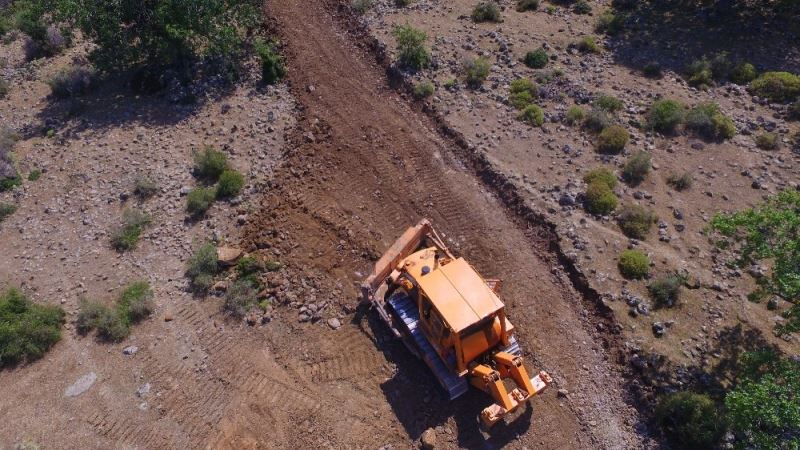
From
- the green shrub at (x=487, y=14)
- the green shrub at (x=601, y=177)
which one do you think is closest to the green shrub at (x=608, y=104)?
the green shrub at (x=601, y=177)

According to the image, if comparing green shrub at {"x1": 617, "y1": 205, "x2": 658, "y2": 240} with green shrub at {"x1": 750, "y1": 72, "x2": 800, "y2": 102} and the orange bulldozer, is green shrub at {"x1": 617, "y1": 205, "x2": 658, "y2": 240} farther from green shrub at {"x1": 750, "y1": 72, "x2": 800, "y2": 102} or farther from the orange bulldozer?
green shrub at {"x1": 750, "y1": 72, "x2": 800, "y2": 102}

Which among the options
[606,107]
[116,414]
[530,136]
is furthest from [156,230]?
[606,107]

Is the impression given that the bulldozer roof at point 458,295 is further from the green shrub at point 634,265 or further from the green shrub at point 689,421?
the green shrub at point 634,265

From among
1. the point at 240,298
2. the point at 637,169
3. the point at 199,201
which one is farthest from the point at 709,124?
the point at 199,201

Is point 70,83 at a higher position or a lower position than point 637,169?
lower

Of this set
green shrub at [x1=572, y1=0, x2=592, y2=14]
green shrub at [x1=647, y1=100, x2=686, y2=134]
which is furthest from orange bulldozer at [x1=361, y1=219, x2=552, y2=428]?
green shrub at [x1=572, y1=0, x2=592, y2=14]

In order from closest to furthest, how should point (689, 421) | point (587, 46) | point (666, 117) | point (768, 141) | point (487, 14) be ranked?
1. point (689, 421)
2. point (768, 141)
3. point (666, 117)
4. point (587, 46)
5. point (487, 14)

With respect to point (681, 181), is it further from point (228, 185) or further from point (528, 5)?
point (228, 185)
